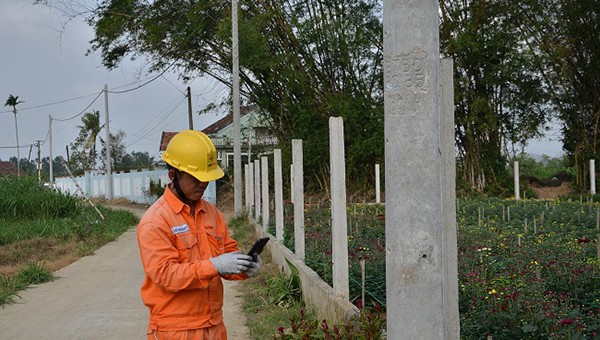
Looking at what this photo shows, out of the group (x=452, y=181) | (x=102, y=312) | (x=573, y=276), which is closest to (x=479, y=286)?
(x=573, y=276)

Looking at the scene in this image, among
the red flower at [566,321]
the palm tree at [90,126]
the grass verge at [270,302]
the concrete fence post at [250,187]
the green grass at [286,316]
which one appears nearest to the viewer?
the red flower at [566,321]

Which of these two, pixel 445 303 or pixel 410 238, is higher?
pixel 410 238

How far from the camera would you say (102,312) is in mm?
9242

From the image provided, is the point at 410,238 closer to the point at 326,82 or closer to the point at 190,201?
the point at 190,201

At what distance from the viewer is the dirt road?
26.5ft

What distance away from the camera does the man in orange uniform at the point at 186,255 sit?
365cm

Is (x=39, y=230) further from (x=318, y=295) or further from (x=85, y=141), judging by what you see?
(x=85, y=141)

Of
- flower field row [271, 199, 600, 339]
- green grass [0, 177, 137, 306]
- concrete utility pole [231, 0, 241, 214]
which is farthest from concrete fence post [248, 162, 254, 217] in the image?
flower field row [271, 199, 600, 339]

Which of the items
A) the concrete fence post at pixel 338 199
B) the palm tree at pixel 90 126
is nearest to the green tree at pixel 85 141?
the palm tree at pixel 90 126

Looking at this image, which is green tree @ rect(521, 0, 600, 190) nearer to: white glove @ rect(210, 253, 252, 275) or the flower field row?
the flower field row

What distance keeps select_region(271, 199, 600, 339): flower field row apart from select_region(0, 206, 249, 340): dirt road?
4.69 feet

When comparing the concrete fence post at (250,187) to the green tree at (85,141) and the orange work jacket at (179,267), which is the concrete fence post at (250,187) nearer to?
the orange work jacket at (179,267)

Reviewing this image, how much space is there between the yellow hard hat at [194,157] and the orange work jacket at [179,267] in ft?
0.52

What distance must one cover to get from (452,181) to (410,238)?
1.14 meters
